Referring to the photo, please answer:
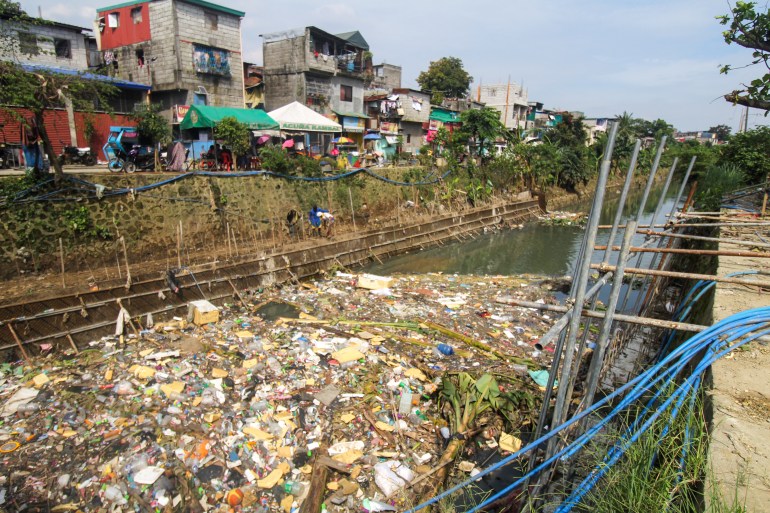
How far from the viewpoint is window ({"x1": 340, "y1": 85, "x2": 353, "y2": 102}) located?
24375 millimetres

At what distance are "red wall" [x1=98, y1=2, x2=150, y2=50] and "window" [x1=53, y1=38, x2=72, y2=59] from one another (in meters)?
2.82

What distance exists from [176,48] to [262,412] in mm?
19272

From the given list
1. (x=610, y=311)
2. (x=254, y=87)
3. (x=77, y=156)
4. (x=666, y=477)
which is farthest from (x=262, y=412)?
(x=254, y=87)

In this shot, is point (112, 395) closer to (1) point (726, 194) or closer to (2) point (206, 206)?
(2) point (206, 206)

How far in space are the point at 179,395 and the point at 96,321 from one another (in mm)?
3251

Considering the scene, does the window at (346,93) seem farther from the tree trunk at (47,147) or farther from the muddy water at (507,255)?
the tree trunk at (47,147)

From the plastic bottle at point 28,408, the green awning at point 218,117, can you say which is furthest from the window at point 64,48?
the plastic bottle at point 28,408

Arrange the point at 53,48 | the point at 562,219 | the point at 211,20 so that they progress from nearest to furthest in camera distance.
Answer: the point at 53,48
the point at 211,20
the point at 562,219

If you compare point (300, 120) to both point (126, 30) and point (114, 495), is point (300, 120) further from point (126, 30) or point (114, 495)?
point (114, 495)

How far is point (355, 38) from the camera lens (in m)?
25.3

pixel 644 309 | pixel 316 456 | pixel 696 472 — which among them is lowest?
pixel 316 456

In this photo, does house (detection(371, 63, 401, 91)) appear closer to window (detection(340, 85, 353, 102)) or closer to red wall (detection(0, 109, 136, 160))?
window (detection(340, 85, 353, 102))

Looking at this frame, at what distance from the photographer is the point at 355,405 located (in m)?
5.30

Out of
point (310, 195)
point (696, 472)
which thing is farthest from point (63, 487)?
point (310, 195)
